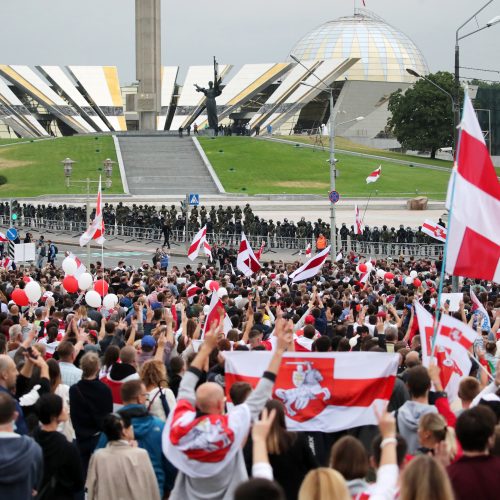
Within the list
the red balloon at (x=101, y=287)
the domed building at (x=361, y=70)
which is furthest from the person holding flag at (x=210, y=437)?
the domed building at (x=361, y=70)

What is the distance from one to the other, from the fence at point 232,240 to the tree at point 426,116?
3836 cm

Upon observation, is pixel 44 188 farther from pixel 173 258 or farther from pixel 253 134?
pixel 253 134

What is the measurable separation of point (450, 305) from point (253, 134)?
73.7 meters

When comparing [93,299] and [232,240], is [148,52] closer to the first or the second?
[232,240]

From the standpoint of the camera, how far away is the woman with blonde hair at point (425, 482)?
4.23 metres

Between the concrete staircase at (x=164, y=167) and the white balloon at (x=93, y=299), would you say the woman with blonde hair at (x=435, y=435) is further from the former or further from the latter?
the concrete staircase at (x=164, y=167)

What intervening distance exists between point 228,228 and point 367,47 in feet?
260

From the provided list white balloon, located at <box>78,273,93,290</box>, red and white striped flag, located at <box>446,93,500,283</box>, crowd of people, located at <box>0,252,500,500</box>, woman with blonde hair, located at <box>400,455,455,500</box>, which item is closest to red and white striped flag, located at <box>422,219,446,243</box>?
white balloon, located at <box>78,273,93,290</box>

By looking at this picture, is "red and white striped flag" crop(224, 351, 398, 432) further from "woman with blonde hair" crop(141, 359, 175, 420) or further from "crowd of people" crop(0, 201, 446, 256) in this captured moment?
"crowd of people" crop(0, 201, 446, 256)

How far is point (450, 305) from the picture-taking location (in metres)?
13.8

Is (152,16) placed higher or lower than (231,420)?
higher

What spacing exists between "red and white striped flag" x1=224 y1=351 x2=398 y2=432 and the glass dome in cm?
10364

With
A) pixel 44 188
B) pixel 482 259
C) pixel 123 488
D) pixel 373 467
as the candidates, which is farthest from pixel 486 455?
pixel 44 188

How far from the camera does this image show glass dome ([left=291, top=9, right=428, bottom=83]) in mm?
113006
